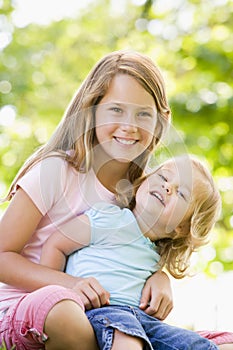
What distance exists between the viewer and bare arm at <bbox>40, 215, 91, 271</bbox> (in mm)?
2174

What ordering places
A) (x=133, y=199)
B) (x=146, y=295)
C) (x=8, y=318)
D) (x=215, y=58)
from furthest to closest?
(x=215, y=58) < (x=133, y=199) < (x=146, y=295) < (x=8, y=318)

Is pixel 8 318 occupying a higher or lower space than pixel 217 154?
lower

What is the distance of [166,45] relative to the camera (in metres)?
8.48

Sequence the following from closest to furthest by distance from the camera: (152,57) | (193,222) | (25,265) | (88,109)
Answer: (25,265) → (193,222) → (88,109) → (152,57)

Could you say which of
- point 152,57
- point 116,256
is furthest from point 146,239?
point 152,57

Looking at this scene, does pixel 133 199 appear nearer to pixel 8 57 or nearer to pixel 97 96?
pixel 97 96

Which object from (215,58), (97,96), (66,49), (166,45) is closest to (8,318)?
(97,96)

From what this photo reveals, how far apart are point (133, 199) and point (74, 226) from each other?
0.76ft

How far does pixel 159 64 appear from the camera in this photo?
7984mm

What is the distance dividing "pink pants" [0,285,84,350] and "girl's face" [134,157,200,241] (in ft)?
1.28

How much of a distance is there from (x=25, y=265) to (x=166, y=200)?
459 mm

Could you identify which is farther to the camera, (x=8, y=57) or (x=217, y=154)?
(x=8, y=57)

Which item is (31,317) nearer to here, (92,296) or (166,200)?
(92,296)

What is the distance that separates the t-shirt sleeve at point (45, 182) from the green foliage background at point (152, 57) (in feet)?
13.1
